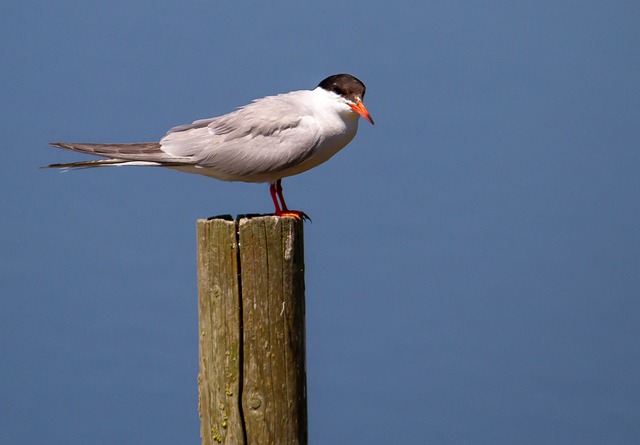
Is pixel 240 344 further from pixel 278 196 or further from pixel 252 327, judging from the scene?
pixel 278 196

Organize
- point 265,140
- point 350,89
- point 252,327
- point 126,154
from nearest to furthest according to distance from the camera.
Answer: point 252,327 → point 126,154 → point 265,140 → point 350,89

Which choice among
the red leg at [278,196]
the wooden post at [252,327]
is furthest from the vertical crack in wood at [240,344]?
the red leg at [278,196]

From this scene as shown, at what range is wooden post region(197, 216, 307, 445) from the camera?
3.45m

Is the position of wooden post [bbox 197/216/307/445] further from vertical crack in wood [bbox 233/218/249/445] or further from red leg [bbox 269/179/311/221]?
red leg [bbox 269/179/311/221]

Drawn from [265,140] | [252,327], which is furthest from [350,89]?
[252,327]

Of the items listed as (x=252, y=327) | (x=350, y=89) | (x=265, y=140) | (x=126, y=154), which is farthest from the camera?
A: (x=350, y=89)

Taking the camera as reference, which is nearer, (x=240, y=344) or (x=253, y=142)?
(x=240, y=344)

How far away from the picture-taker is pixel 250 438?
347 centimetres

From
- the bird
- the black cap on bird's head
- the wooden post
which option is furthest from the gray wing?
the wooden post

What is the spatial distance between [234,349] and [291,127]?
1.59 metres

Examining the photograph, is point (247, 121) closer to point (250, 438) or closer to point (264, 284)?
point (264, 284)

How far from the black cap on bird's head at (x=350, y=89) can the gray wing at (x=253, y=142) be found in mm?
222

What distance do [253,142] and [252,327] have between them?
1518 millimetres

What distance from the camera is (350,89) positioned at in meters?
4.83
